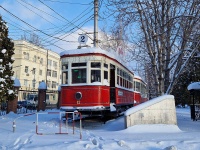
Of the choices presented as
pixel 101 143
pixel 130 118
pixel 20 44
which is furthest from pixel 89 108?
pixel 20 44

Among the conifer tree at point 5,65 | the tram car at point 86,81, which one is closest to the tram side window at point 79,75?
the tram car at point 86,81

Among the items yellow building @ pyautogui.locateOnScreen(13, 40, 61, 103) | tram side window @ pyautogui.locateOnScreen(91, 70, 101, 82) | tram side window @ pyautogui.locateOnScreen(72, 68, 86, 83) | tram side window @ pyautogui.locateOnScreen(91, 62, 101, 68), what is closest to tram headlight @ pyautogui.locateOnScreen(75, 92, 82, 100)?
tram side window @ pyautogui.locateOnScreen(72, 68, 86, 83)

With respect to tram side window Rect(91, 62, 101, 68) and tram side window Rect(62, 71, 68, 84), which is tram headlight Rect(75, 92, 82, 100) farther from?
tram side window Rect(91, 62, 101, 68)

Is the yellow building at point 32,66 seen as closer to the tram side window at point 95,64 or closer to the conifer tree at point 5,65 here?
the conifer tree at point 5,65

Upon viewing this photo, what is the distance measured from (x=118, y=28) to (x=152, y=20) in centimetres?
169

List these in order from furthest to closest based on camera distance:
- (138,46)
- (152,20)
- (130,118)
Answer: (138,46)
(152,20)
(130,118)

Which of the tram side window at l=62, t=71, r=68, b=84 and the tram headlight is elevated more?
the tram side window at l=62, t=71, r=68, b=84

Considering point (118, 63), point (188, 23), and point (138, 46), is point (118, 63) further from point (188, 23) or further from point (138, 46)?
point (188, 23)

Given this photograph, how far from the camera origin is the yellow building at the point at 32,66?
53566 millimetres

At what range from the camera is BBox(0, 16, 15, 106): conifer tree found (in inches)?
604

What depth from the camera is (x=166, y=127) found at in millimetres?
11016

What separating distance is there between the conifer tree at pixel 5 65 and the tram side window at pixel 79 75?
424 centimetres

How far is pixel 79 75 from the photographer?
13.5 meters

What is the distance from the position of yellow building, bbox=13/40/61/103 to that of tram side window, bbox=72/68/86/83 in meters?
35.2
